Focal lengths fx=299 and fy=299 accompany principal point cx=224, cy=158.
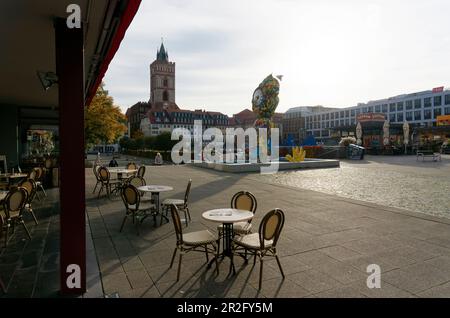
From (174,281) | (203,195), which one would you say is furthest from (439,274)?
(203,195)

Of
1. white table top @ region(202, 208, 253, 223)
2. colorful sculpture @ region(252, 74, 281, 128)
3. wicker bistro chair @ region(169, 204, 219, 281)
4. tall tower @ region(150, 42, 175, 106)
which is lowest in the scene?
wicker bistro chair @ region(169, 204, 219, 281)

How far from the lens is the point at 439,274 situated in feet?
14.0

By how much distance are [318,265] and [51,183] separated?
12.6m

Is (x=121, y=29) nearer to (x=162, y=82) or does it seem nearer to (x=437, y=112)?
(x=437, y=112)

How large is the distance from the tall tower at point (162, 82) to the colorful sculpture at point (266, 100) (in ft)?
310

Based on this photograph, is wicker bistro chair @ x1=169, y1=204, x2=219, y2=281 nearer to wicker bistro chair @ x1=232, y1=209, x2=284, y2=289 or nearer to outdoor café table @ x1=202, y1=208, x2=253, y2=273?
outdoor café table @ x1=202, y1=208, x2=253, y2=273

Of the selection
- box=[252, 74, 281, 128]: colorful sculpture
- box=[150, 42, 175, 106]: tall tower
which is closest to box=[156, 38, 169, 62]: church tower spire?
box=[150, 42, 175, 106]: tall tower

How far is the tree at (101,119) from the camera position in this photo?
2356cm

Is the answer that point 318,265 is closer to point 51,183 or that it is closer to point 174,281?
point 174,281

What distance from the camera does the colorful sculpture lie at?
22.5 m

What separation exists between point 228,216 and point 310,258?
1.53 m

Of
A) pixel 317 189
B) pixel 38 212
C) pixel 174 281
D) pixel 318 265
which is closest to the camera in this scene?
pixel 174 281

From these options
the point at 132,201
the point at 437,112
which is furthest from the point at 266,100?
the point at 437,112

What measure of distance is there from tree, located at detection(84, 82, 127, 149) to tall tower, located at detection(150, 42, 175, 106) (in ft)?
295
